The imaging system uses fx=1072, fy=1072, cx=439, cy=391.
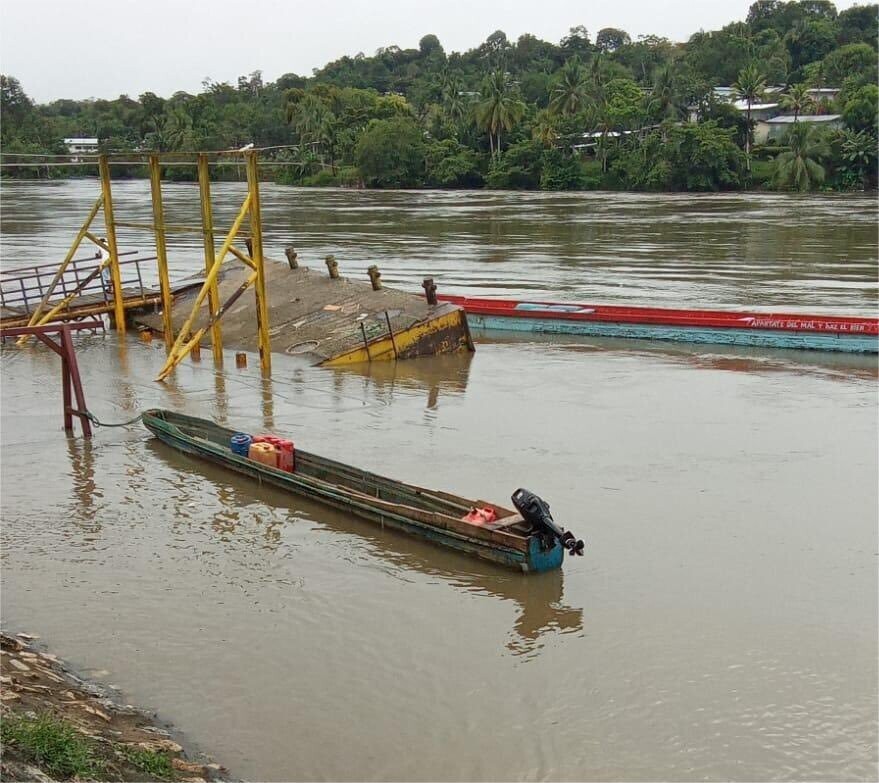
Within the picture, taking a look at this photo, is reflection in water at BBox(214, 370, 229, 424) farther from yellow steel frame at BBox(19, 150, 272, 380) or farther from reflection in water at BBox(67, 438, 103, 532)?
reflection in water at BBox(67, 438, 103, 532)

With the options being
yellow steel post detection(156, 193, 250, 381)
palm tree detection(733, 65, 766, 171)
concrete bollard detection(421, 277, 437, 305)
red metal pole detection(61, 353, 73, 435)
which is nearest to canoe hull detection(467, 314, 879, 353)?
concrete bollard detection(421, 277, 437, 305)

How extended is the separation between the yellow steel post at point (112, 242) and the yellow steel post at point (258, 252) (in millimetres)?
4348

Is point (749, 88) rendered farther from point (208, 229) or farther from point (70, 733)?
point (70, 733)

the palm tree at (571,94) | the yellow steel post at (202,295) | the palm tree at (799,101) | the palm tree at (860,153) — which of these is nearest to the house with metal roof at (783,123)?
the palm tree at (799,101)

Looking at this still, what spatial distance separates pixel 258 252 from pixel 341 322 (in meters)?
3.63

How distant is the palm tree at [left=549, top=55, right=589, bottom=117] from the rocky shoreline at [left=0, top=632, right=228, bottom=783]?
80667 mm

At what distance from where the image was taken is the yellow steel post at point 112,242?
2295 centimetres

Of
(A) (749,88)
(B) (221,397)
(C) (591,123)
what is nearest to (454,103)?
(C) (591,123)

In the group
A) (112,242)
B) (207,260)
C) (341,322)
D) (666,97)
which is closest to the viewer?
(207,260)

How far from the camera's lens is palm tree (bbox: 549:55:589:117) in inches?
3329

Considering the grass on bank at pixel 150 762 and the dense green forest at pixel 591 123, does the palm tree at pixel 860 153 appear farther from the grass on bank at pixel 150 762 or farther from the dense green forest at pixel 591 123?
the grass on bank at pixel 150 762

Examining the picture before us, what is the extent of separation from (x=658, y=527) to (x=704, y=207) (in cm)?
5061

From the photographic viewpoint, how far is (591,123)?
82.4 metres

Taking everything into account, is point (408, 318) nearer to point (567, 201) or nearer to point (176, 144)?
point (567, 201)
